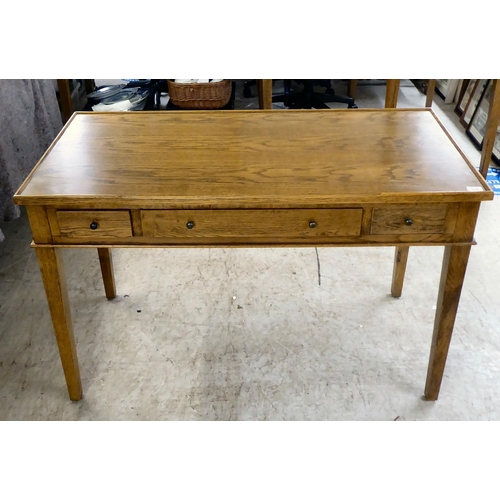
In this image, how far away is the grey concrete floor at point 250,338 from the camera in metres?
1.84

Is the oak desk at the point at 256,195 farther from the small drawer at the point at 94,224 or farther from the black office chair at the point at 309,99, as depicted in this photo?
the black office chair at the point at 309,99

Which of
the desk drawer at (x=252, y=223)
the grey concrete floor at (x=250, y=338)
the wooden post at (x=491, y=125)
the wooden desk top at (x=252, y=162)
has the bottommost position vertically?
the grey concrete floor at (x=250, y=338)

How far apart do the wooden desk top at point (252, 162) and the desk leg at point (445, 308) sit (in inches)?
8.1

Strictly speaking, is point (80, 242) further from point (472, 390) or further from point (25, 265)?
point (472, 390)

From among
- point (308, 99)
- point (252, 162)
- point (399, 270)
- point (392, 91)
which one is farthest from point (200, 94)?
point (252, 162)

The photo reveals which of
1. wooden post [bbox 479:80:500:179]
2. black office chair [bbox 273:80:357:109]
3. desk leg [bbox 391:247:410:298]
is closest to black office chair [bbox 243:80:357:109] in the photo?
black office chair [bbox 273:80:357:109]

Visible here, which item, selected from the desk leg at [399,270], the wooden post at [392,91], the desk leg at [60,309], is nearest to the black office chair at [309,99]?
the wooden post at [392,91]

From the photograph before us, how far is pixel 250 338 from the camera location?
209 cm

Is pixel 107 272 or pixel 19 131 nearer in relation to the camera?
pixel 107 272

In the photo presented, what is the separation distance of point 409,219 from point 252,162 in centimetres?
46

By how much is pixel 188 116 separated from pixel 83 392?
0.98 meters

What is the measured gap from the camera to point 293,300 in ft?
7.45

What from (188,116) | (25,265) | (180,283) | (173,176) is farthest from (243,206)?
(25,265)

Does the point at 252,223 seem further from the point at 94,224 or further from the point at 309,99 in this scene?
the point at 309,99
